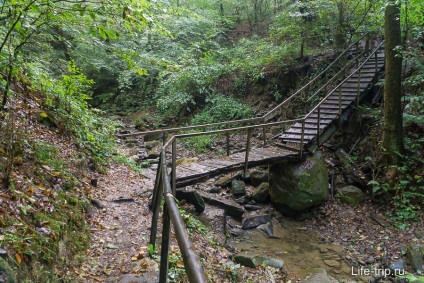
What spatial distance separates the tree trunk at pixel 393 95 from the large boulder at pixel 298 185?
1957mm

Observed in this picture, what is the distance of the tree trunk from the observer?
8.71 metres

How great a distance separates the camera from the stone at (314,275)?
5773mm

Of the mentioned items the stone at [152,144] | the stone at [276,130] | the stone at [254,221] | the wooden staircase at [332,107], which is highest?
the wooden staircase at [332,107]

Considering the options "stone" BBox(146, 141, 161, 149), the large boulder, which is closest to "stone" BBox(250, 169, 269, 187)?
the large boulder

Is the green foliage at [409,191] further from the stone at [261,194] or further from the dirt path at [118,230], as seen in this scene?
the dirt path at [118,230]

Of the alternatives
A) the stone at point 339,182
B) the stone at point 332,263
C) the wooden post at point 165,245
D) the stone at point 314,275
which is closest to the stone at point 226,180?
the stone at point 339,182

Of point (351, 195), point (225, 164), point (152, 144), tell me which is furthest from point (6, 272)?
point (152, 144)

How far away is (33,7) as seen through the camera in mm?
3609

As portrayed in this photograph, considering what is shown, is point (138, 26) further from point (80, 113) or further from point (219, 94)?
point (219, 94)

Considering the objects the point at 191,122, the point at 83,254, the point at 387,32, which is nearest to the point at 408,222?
the point at 387,32

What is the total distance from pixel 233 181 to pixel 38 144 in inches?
238

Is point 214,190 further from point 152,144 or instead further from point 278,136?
→ point 152,144

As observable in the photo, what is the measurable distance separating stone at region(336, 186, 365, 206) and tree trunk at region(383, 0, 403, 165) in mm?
1156

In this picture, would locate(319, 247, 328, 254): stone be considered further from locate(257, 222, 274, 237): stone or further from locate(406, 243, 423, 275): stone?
locate(406, 243, 423, 275): stone
